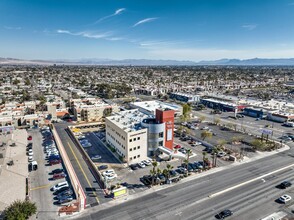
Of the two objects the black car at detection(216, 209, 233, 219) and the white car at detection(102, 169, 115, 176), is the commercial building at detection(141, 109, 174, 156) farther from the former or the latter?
the black car at detection(216, 209, 233, 219)

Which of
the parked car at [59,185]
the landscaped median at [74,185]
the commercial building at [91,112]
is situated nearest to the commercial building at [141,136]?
the landscaped median at [74,185]

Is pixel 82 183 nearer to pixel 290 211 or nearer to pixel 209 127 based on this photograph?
pixel 290 211

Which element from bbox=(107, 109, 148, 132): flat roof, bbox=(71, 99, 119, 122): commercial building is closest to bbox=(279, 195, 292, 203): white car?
bbox=(107, 109, 148, 132): flat roof

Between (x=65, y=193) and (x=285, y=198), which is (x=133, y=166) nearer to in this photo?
(x=65, y=193)

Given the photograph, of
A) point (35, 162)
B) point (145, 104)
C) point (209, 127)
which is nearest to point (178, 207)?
point (35, 162)

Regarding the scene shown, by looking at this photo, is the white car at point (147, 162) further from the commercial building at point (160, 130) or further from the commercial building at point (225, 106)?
the commercial building at point (225, 106)
